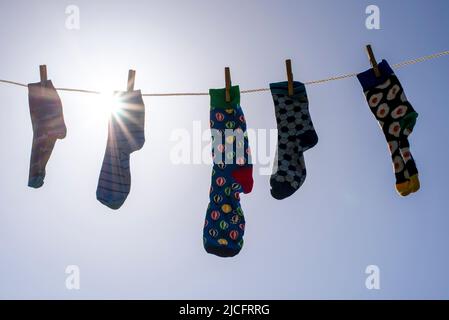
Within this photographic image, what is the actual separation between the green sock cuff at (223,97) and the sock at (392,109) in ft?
3.08

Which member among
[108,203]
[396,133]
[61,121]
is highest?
[61,121]

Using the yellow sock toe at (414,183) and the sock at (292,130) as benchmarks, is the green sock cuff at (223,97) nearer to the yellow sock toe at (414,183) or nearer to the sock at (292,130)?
the sock at (292,130)

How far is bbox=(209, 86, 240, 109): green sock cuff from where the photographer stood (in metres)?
3.86

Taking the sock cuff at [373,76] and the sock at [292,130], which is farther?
the sock at [292,130]

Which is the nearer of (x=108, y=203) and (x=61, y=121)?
(x=108, y=203)

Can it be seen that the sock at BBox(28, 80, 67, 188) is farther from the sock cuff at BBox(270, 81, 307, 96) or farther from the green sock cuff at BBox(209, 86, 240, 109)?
the sock cuff at BBox(270, 81, 307, 96)

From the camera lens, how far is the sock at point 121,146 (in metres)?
3.71

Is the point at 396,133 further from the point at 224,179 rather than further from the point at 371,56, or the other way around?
the point at 224,179

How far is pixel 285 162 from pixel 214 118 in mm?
644

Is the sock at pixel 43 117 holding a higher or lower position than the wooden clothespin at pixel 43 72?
lower

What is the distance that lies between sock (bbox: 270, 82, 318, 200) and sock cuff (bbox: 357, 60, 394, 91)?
44cm

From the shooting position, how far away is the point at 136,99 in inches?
152

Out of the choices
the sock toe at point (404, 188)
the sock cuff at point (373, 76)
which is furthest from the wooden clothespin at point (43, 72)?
the sock toe at point (404, 188)

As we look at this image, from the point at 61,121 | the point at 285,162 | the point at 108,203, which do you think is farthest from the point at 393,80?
the point at 61,121
